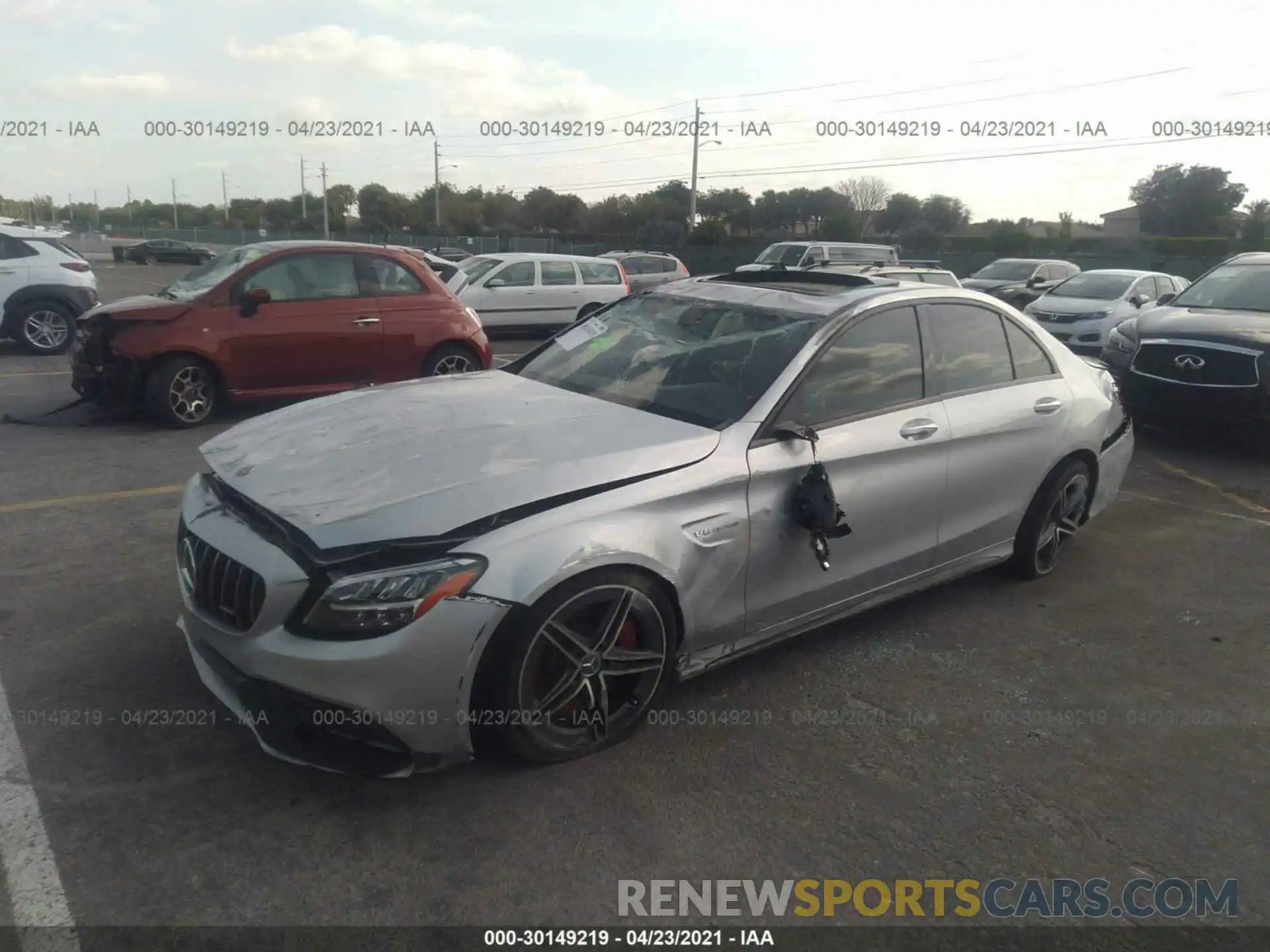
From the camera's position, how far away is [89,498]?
19.9 ft

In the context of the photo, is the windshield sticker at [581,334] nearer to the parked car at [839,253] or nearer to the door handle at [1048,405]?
the door handle at [1048,405]

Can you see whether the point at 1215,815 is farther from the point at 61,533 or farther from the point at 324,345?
the point at 324,345

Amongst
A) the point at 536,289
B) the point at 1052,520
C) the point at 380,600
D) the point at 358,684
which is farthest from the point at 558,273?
the point at 358,684

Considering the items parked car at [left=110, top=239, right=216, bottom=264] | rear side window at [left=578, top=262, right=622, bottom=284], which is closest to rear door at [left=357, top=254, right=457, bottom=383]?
rear side window at [left=578, top=262, right=622, bottom=284]

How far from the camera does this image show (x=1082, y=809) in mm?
3199

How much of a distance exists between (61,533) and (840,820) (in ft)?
14.9

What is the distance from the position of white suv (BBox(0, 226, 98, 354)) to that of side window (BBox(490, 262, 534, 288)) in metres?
6.19

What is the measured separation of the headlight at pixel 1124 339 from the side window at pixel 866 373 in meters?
5.80

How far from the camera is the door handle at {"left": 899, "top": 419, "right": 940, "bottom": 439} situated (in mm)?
4164

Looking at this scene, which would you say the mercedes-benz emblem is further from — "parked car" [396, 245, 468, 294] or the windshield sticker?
"parked car" [396, 245, 468, 294]

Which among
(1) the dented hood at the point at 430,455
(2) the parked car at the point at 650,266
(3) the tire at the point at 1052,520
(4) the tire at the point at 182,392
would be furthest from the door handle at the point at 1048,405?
(2) the parked car at the point at 650,266

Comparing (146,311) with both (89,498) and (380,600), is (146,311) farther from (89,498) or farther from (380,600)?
(380,600)

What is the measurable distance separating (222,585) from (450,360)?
20.7 feet

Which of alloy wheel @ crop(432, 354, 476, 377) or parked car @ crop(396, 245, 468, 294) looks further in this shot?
parked car @ crop(396, 245, 468, 294)
